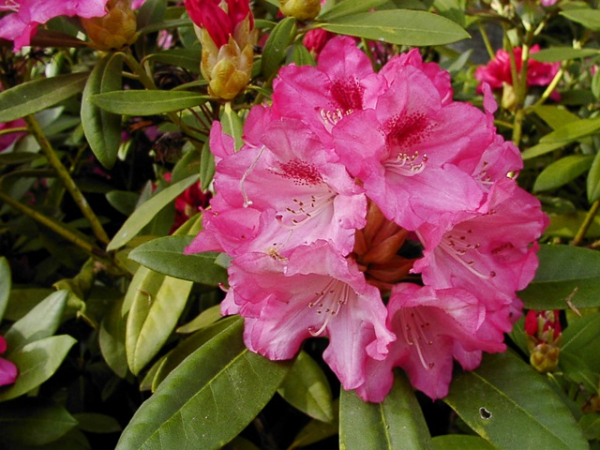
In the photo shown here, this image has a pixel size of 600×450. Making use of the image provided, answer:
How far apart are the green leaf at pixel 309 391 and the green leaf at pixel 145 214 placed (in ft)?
1.29

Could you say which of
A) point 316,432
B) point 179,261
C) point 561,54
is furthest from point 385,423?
point 561,54

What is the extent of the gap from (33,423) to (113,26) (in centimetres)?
69

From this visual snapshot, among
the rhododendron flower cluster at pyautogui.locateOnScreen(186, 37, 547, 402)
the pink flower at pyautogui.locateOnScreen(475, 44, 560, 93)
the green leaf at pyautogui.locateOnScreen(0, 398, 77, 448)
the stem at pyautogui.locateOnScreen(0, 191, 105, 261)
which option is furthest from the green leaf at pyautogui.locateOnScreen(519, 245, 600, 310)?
the pink flower at pyautogui.locateOnScreen(475, 44, 560, 93)

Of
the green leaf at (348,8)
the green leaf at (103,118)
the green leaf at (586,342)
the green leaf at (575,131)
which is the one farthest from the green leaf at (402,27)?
the green leaf at (586,342)

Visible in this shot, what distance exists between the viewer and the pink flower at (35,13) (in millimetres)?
940

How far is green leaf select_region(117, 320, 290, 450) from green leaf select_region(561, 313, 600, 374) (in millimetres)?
607

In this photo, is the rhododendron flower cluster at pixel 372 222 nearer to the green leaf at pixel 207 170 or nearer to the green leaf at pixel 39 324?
the green leaf at pixel 207 170

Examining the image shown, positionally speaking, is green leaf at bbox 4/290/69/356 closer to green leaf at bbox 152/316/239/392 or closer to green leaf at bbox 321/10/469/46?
green leaf at bbox 152/316/239/392

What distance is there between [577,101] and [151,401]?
1.66m

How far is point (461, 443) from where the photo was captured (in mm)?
971

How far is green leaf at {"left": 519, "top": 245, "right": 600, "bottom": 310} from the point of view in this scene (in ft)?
3.20

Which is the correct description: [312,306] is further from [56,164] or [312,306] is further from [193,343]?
[56,164]

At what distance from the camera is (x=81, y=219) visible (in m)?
1.84

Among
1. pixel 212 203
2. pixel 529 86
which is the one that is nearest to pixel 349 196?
pixel 212 203
